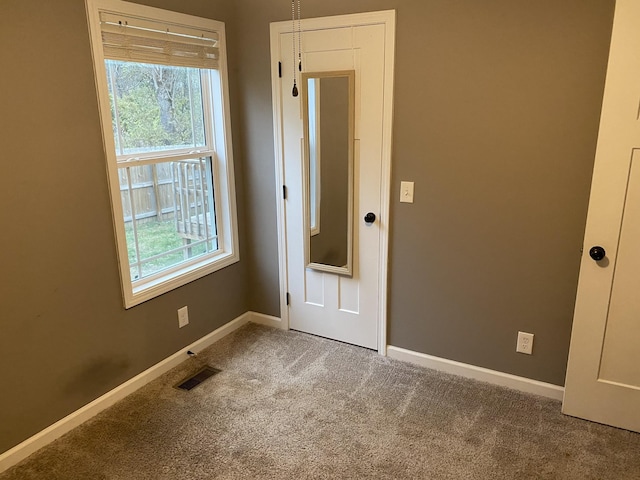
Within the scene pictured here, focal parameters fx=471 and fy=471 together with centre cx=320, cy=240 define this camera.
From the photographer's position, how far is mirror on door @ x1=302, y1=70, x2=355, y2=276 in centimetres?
278

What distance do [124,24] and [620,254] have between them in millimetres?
2594

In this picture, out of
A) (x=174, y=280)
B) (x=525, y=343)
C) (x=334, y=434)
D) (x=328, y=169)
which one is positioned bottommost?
(x=334, y=434)

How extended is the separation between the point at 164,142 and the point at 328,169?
990mm

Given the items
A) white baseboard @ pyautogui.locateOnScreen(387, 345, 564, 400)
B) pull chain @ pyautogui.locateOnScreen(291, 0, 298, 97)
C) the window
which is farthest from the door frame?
the window

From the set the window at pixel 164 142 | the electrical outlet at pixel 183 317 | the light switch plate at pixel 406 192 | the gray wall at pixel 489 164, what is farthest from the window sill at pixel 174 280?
the light switch plate at pixel 406 192

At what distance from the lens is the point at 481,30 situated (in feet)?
7.57

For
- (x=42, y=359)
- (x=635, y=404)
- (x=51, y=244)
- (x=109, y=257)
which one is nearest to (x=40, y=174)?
(x=51, y=244)

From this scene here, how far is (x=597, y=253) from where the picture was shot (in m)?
2.15

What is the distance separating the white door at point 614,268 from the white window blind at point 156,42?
2.11 metres

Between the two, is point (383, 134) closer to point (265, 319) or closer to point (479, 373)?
point (479, 373)

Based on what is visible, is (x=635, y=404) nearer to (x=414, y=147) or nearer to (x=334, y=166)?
(x=414, y=147)

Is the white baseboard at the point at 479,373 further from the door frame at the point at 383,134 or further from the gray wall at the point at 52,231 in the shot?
the gray wall at the point at 52,231

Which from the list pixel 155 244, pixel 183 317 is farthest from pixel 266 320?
pixel 155 244

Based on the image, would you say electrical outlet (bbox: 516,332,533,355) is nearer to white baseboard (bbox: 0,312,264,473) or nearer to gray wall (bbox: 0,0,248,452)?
white baseboard (bbox: 0,312,264,473)
